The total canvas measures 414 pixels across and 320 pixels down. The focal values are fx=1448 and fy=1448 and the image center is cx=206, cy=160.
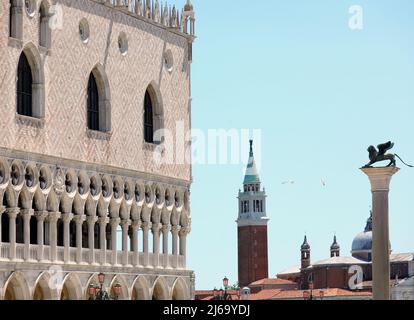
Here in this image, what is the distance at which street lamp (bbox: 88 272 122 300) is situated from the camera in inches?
1799

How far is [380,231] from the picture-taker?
32.6 meters

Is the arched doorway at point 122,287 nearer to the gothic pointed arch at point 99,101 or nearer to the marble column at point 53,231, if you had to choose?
the marble column at point 53,231

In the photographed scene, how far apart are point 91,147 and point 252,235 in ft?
257

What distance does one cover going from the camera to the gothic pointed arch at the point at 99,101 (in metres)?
52.7

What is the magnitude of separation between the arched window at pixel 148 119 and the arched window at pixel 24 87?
9.16 metres

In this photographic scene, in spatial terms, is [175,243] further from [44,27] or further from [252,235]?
[252,235]

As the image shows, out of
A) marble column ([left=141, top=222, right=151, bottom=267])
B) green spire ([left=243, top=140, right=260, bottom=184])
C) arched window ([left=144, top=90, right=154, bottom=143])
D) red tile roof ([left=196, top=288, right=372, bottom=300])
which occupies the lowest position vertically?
red tile roof ([left=196, top=288, right=372, bottom=300])

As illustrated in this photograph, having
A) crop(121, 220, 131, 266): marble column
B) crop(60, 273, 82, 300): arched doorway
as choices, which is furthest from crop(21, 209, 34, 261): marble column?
crop(121, 220, 131, 266): marble column

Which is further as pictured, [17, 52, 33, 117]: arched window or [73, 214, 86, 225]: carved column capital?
[73, 214, 86, 225]: carved column capital

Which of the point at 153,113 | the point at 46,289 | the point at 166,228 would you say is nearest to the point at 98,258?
the point at 46,289

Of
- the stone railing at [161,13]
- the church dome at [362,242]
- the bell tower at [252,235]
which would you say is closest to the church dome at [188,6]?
the stone railing at [161,13]

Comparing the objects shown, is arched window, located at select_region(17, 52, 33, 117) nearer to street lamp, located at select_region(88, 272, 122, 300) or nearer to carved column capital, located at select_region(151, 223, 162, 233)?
street lamp, located at select_region(88, 272, 122, 300)

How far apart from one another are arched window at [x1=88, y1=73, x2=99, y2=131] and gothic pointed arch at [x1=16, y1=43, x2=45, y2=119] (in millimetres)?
4183
